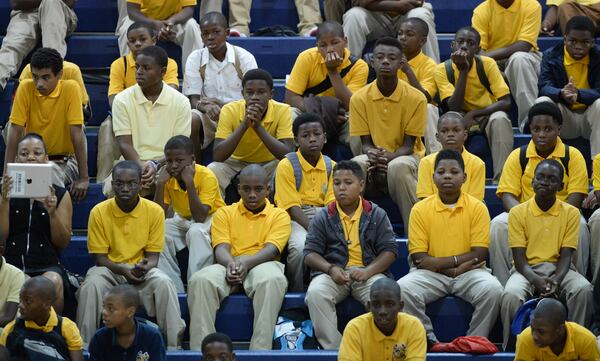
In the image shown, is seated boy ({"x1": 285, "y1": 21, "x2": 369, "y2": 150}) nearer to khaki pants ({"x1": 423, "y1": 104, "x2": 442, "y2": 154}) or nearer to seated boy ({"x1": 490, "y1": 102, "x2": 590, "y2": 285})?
khaki pants ({"x1": 423, "y1": 104, "x2": 442, "y2": 154})

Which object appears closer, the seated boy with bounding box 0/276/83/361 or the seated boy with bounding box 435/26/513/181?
the seated boy with bounding box 0/276/83/361

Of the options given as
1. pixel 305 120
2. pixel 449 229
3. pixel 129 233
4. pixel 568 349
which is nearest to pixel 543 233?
pixel 449 229

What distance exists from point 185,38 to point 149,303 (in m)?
2.87

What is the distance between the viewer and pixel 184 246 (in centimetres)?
978

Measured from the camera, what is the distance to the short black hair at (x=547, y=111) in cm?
996

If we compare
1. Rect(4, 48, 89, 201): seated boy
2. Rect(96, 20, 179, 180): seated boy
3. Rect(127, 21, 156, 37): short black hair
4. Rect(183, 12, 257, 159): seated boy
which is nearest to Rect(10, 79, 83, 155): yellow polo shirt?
Rect(4, 48, 89, 201): seated boy

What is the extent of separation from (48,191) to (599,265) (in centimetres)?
342

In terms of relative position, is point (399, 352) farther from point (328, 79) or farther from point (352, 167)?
point (328, 79)

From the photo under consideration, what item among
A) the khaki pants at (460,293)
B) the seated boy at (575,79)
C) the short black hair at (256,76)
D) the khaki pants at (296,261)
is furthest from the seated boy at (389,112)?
the khaki pants at (460,293)

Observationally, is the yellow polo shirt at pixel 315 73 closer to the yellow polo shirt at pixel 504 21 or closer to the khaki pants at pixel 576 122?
the yellow polo shirt at pixel 504 21

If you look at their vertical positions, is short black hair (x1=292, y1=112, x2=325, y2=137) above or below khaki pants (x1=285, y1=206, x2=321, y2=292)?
above

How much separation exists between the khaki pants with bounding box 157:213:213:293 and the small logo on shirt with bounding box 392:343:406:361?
58.2 inches

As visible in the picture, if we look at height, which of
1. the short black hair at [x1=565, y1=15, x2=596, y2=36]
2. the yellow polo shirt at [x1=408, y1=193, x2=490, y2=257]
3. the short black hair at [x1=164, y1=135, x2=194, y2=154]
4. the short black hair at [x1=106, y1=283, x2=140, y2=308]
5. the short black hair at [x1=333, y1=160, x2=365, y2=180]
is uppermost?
the short black hair at [x1=565, y1=15, x2=596, y2=36]

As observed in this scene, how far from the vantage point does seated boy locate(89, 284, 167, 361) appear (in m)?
8.72
